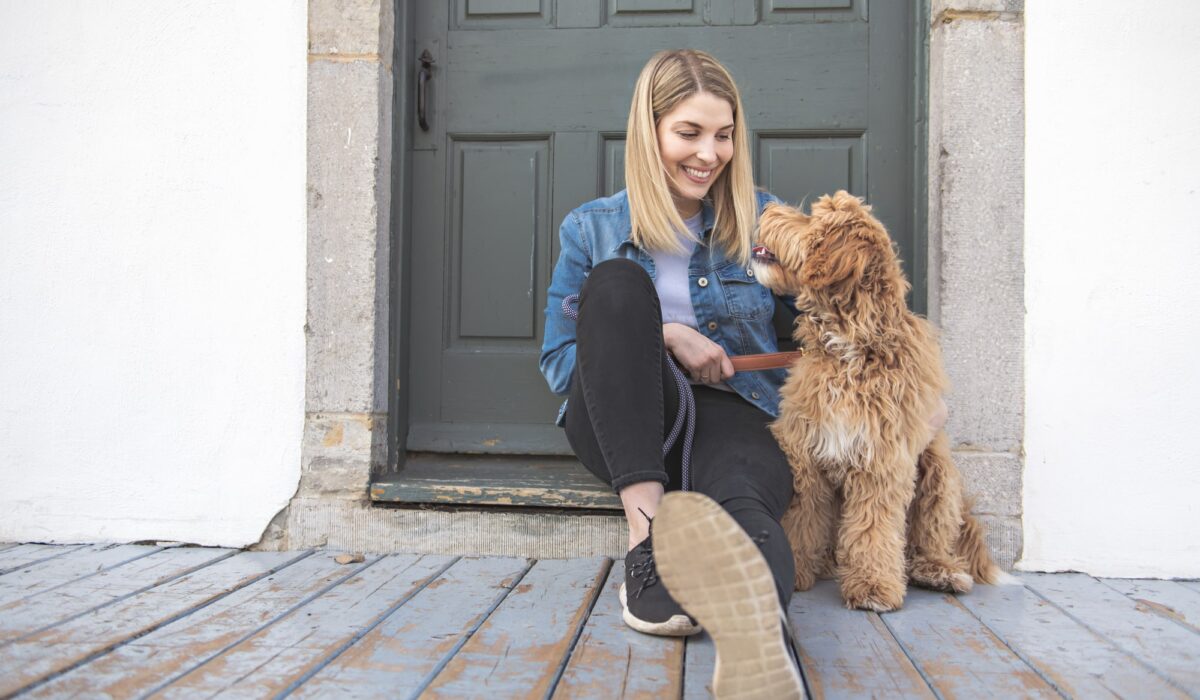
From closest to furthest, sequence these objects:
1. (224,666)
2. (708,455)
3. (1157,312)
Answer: (224,666) → (708,455) → (1157,312)

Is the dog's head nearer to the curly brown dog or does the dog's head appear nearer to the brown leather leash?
the curly brown dog

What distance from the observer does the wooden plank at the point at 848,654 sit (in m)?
1.64

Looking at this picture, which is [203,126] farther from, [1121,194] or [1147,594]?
[1147,594]

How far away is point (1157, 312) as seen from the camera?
2.69 meters

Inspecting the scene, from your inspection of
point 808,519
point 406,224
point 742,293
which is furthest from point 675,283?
point 406,224

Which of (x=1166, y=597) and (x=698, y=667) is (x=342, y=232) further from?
(x=1166, y=597)

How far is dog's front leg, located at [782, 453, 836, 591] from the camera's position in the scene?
226 centimetres

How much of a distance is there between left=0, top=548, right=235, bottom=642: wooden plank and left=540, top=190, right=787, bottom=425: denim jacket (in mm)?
1342

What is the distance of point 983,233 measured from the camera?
9.14ft

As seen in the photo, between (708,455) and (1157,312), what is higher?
(1157,312)

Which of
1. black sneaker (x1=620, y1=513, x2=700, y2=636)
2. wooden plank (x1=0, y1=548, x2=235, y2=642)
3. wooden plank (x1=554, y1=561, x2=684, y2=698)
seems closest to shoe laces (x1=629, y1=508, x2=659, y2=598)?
black sneaker (x1=620, y1=513, x2=700, y2=636)

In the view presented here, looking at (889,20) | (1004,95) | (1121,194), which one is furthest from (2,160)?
(1121,194)

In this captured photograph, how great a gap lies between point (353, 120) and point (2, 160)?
135 cm

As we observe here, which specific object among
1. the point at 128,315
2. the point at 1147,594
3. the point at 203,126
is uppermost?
Result: the point at 203,126
